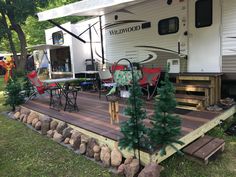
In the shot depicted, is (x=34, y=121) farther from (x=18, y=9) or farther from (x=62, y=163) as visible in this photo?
(x=18, y=9)

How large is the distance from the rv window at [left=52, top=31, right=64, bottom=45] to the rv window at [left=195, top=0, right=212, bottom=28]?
823cm

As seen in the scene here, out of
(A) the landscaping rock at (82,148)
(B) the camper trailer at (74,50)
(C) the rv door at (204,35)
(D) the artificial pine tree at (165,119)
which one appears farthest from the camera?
(B) the camper trailer at (74,50)

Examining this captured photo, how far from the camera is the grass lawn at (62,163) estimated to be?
2.68m

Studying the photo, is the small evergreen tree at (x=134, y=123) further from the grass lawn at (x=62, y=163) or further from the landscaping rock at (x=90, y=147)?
the landscaping rock at (x=90, y=147)

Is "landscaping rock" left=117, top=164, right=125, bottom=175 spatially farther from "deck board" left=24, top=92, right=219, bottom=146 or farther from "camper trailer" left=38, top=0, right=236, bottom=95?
"camper trailer" left=38, top=0, right=236, bottom=95

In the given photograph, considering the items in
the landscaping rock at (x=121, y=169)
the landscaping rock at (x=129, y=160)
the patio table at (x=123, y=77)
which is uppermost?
the patio table at (x=123, y=77)

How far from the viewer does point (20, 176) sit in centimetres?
275

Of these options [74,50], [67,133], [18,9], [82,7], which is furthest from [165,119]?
[18,9]

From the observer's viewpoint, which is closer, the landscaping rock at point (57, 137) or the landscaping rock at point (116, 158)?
the landscaping rock at point (116, 158)

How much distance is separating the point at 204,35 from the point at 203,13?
0.45 meters

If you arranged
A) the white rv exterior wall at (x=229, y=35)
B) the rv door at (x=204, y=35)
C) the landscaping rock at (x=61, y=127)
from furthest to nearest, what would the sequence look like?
1. the rv door at (x=204, y=35)
2. the white rv exterior wall at (x=229, y=35)
3. the landscaping rock at (x=61, y=127)

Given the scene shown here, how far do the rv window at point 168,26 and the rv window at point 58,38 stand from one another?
285 inches

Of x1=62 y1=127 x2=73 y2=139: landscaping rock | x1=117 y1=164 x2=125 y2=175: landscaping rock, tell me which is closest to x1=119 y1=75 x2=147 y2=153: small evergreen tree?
x1=117 y1=164 x2=125 y2=175: landscaping rock

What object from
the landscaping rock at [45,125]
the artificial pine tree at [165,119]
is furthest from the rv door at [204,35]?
the landscaping rock at [45,125]
